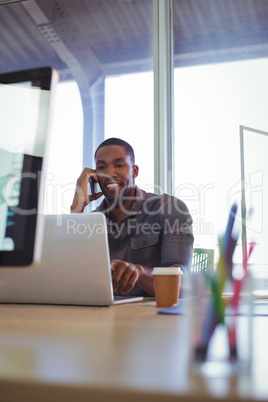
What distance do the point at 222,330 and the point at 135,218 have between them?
1.80 m

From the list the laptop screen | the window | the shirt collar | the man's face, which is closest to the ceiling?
the window

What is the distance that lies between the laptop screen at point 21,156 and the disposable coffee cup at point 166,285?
1.81ft

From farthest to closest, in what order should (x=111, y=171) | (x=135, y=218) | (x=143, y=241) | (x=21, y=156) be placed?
(x=111, y=171), (x=135, y=218), (x=143, y=241), (x=21, y=156)

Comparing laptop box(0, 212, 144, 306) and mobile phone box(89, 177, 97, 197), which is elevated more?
mobile phone box(89, 177, 97, 197)

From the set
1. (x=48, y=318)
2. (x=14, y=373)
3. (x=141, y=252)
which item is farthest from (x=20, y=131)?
(x=141, y=252)

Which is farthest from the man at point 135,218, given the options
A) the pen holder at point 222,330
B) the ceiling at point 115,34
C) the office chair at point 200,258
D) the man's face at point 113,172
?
the pen holder at point 222,330

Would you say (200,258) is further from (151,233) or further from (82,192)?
(82,192)

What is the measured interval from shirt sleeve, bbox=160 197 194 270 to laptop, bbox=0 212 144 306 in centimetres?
67

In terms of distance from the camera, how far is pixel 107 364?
0.51 meters

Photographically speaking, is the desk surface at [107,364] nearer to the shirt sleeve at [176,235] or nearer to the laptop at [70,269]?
the laptop at [70,269]

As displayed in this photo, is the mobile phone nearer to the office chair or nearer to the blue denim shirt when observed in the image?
the blue denim shirt

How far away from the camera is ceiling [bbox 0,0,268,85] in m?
3.06

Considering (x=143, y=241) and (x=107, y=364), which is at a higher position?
(x=143, y=241)

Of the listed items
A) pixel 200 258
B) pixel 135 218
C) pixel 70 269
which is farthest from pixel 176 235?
pixel 70 269
